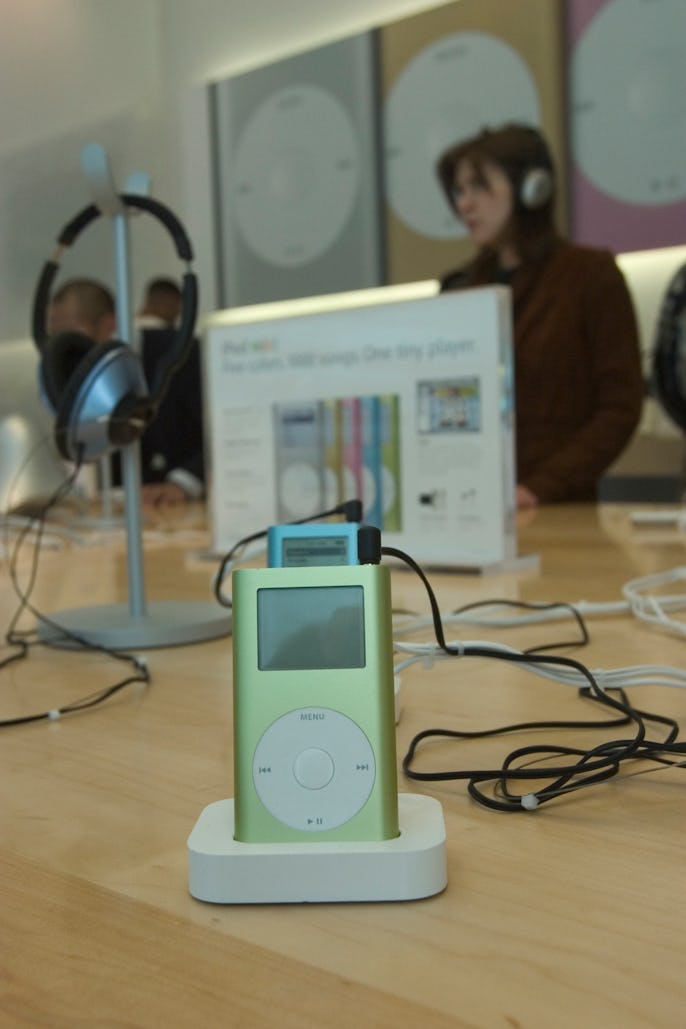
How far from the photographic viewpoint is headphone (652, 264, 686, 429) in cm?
180

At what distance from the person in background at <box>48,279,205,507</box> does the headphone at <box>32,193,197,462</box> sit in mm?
1410

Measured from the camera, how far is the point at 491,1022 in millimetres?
288

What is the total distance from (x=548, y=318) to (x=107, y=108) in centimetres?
245

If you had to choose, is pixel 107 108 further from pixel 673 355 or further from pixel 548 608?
pixel 548 608

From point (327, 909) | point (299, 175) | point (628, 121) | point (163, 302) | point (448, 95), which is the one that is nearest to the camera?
point (327, 909)

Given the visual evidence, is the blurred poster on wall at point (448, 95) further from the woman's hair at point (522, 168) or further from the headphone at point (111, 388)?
the headphone at point (111, 388)

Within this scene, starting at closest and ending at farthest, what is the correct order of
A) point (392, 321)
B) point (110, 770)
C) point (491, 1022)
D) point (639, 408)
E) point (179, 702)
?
1. point (491, 1022)
2. point (110, 770)
3. point (179, 702)
4. point (392, 321)
5. point (639, 408)

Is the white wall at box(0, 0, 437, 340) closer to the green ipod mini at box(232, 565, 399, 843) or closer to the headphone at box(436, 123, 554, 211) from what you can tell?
the headphone at box(436, 123, 554, 211)

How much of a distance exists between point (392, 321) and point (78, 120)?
3079mm

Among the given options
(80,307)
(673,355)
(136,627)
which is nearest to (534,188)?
(673,355)

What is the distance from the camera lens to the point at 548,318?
2.13 m

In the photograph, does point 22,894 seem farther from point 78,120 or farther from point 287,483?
point 78,120

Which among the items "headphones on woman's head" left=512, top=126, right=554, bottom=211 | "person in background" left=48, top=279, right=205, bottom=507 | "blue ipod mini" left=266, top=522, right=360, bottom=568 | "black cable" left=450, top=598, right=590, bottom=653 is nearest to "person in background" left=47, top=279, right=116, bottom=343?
"person in background" left=48, top=279, right=205, bottom=507

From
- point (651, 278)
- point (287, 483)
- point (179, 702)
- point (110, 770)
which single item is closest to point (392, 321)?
point (287, 483)
